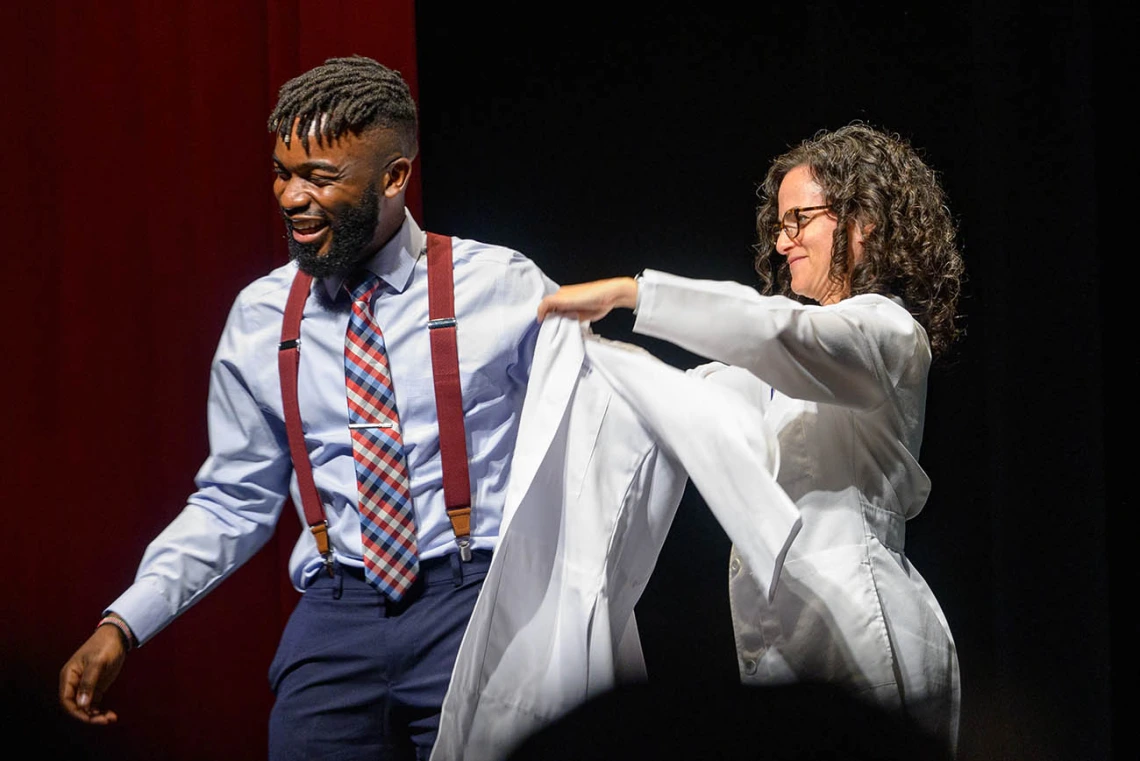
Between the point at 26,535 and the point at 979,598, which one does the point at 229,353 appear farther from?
the point at 979,598

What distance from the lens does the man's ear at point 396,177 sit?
178 cm

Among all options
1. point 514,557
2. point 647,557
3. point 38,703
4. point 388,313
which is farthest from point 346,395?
point 38,703

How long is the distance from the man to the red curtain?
0.44 m

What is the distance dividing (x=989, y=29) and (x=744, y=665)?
1.33 metres

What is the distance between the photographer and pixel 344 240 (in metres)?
1.74

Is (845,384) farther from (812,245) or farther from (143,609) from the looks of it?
(143,609)

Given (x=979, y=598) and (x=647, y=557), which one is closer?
(x=647, y=557)

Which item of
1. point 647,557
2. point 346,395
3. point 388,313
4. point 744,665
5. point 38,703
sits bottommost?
point 38,703

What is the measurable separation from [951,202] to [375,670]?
146 cm

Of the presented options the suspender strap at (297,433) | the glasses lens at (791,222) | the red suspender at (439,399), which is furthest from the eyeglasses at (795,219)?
the suspender strap at (297,433)

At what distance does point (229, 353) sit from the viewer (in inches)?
71.2

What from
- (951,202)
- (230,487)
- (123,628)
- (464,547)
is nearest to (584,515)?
(464,547)

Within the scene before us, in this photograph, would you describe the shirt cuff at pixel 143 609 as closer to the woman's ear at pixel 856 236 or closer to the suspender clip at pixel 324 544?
the suspender clip at pixel 324 544

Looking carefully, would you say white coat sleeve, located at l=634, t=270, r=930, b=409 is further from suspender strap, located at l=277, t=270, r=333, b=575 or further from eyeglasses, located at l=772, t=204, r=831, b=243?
suspender strap, located at l=277, t=270, r=333, b=575
